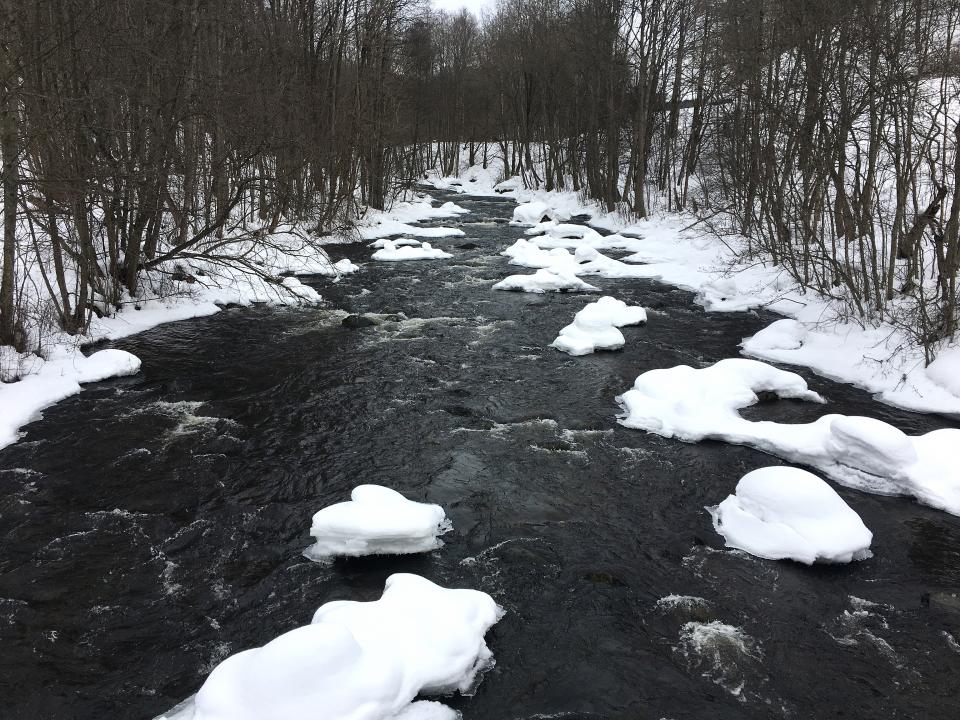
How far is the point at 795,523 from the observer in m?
5.96

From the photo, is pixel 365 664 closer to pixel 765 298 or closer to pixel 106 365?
pixel 106 365

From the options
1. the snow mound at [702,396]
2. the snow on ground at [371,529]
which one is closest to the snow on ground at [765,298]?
the snow mound at [702,396]

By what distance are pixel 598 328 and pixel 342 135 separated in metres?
14.2

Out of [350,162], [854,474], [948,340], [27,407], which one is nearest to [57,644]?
[27,407]

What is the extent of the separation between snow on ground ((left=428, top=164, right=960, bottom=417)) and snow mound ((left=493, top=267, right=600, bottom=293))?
7.80 ft

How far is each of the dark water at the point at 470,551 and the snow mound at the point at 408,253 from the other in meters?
9.91

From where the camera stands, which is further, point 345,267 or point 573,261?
point 573,261

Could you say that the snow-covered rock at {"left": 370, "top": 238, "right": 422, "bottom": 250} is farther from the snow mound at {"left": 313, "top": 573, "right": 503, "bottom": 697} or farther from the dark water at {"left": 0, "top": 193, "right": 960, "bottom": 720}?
the snow mound at {"left": 313, "top": 573, "right": 503, "bottom": 697}

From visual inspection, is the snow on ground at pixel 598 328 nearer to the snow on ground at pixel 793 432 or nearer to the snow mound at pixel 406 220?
the snow on ground at pixel 793 432

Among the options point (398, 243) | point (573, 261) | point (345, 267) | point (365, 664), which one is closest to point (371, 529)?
point (365, 664)

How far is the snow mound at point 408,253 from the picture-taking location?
2031 centimetres

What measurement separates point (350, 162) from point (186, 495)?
59.9ft

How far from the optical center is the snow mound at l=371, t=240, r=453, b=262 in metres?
20.3

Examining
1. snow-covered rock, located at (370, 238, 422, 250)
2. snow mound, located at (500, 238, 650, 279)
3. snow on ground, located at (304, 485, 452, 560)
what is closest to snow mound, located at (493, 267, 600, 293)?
snow mound, located at (500, 238, 650, 279)
